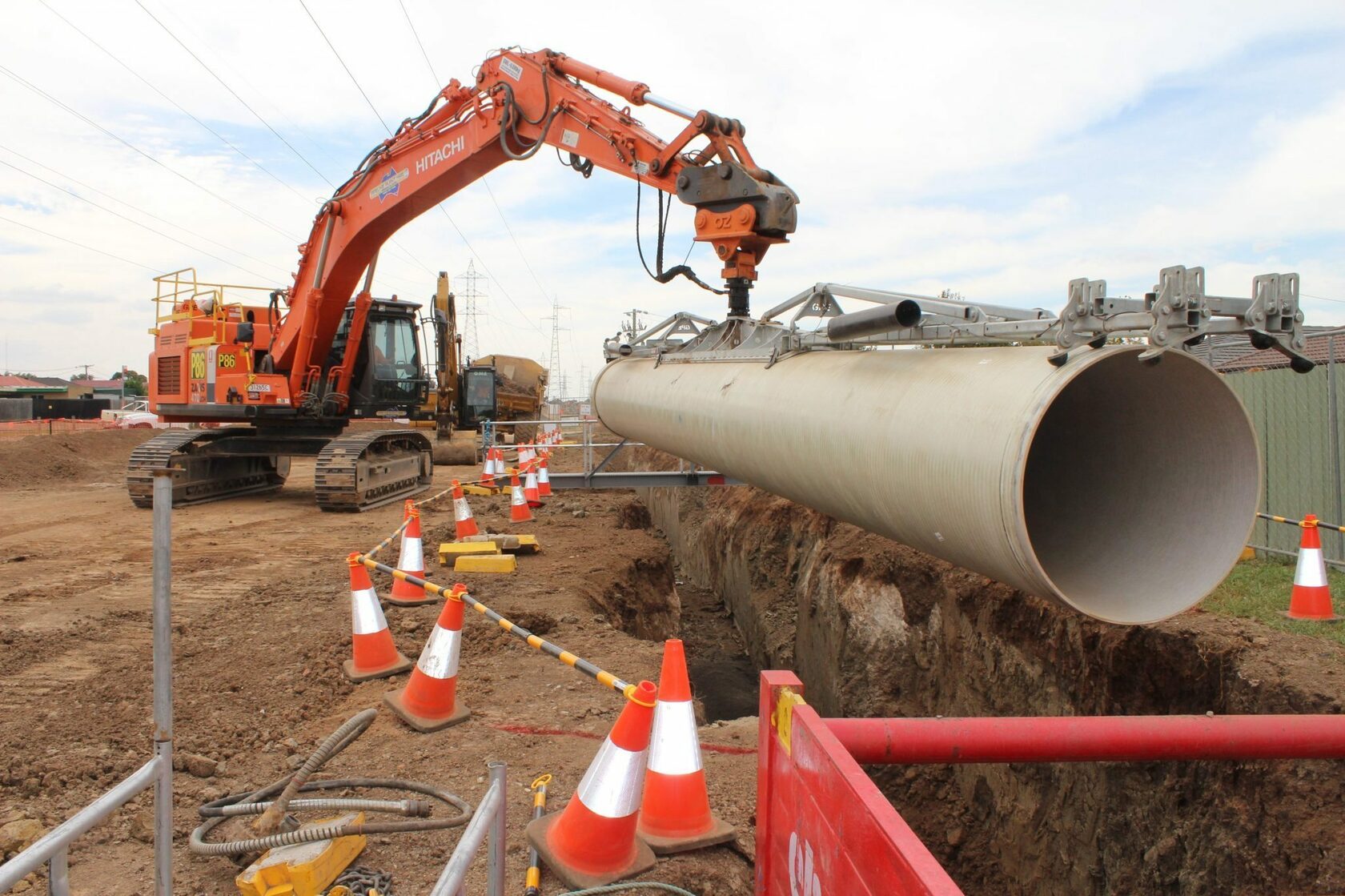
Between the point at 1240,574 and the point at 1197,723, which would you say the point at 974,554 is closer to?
the point at 1197,723

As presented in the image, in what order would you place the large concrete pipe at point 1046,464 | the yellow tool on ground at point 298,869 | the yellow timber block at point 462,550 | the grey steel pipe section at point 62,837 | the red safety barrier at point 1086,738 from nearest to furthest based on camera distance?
the grey steel pipe section at point 62,837
the red safety barrier at point 1086,738
the large concrete pipe at point 1046,464
the yellow tool on ground at point 298,869
the yellow timber block at point 462,550

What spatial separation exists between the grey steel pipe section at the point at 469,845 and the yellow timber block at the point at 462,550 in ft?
19.1

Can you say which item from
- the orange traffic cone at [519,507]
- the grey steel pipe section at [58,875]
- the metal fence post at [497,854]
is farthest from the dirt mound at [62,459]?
the metal fence post at [497,854]

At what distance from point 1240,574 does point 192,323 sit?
13082 mm

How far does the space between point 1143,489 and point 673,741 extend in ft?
6.22

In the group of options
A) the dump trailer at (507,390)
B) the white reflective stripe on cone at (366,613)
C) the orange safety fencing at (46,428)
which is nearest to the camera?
the white reflective stripe on cone at (366,613)

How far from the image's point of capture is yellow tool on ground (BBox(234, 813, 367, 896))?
289 cm

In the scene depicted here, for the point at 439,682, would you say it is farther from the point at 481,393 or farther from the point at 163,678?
the point at 481,393

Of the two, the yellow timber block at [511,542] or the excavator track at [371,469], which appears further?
the excavator track at [371,469]

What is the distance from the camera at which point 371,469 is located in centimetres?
1264

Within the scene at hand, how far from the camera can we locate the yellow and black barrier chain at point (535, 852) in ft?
9.73

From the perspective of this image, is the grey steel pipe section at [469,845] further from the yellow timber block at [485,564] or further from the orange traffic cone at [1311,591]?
the orange traffic cone at [1311,591]

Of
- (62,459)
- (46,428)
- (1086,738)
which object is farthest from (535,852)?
(46,428)

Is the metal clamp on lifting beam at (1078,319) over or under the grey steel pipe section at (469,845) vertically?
over
